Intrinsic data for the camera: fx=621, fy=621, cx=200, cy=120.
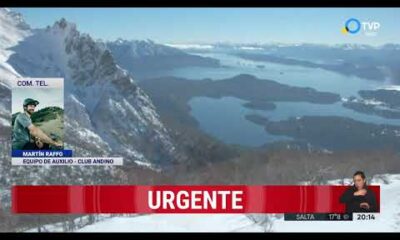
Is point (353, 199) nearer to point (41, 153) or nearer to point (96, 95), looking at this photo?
point (96, 95)

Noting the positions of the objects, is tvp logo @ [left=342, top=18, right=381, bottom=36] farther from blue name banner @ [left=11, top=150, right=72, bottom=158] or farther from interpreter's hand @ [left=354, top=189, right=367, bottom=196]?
blue name banner @ [left=11, top=150, right=72, bottom=158]

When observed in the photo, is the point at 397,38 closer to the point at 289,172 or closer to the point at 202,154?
the point at 289,172

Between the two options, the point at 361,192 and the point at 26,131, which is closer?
the point at 26,131

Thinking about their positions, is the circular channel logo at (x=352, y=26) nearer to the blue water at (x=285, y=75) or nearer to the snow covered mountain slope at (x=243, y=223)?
the blue water at (x=285, y=75)

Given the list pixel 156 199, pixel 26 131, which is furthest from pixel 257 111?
pixel 26 131

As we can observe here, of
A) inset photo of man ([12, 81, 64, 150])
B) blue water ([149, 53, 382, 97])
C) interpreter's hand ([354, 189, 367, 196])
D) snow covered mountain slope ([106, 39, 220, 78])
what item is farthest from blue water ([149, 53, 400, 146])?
inset photo of man ([12, 81, 64, 150])

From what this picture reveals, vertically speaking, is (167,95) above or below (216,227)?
above

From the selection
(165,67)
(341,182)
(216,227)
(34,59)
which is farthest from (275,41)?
(34,59)
